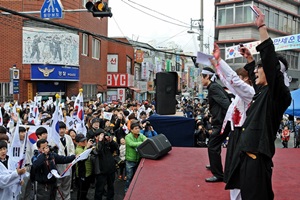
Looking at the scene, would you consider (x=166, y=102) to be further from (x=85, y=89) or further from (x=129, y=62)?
(x=129, y=62)

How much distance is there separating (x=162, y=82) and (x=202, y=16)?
16154 mm

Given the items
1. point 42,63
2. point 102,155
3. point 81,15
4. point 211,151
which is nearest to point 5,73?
point 42,63

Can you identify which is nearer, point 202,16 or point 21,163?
point 21,163

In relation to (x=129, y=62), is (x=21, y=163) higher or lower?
lower

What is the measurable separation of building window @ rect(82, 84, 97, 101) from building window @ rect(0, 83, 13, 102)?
17.5ft

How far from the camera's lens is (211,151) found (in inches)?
186

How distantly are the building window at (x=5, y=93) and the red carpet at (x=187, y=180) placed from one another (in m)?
14.9

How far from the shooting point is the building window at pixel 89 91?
2358cm

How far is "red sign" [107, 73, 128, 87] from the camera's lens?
31.8m

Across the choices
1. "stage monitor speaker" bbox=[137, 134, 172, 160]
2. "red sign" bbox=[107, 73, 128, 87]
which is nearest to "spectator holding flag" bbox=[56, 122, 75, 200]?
"stage monitor speaker" bbox=[137, 134, 172, 160]

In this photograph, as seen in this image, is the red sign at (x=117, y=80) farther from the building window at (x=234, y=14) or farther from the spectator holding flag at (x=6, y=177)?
the spectator holding flag at (x=6, y=177)

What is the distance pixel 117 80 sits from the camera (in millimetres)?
31922

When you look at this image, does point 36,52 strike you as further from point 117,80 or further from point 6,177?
point 6,177

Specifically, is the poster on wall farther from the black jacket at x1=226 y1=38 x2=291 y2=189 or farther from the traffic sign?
the black jacket at x1=226 y1=38 x2=291 y2=189
